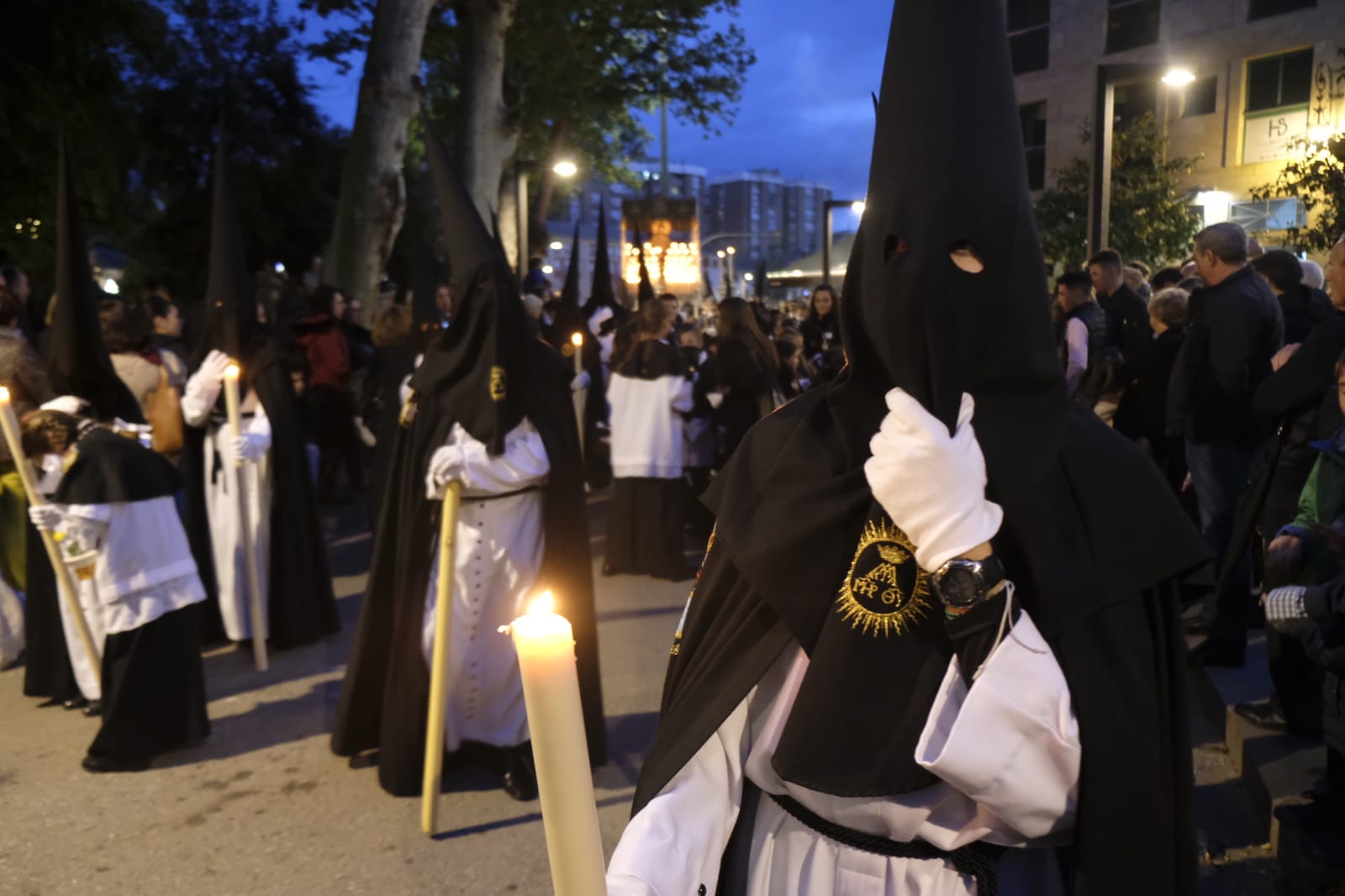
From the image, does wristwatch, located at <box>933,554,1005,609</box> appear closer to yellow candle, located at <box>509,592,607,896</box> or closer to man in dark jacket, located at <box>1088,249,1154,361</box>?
yellow candle, located at <box>509,592,607,896</box>

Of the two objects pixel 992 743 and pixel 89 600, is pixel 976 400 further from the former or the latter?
pixel 89 600

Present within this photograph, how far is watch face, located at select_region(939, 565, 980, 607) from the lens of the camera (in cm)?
171

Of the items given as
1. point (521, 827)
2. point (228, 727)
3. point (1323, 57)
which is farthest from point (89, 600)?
point (1323, 57)

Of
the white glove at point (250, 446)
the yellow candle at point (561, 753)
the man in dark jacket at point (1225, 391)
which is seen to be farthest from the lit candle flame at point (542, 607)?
Answer: the white glove at point (250, 446)

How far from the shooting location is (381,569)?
16.3 ft

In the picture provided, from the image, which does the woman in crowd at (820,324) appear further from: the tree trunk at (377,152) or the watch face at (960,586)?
the watch face at (960,586)

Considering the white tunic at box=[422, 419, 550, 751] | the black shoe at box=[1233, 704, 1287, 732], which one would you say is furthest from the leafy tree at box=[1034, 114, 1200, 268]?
the white tunic at box=[422, 419, 550, 751]

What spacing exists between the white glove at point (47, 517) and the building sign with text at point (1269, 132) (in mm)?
18773

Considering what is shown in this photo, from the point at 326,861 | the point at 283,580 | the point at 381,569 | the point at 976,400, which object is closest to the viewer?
the point at 976,400

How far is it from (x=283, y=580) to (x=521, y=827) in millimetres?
3334

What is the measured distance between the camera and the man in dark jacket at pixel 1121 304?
26.6ft

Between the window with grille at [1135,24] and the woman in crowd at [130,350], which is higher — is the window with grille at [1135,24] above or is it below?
above

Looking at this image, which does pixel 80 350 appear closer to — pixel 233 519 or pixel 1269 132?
pixel 233 519

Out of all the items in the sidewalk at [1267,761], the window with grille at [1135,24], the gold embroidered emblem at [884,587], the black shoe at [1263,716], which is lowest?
the sidewalk at [1267,761]
